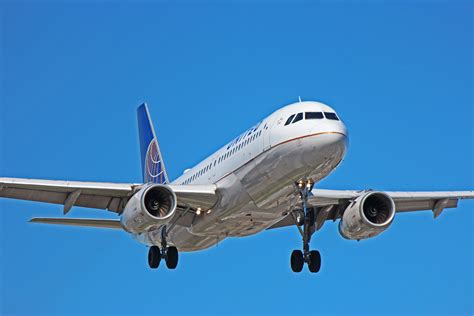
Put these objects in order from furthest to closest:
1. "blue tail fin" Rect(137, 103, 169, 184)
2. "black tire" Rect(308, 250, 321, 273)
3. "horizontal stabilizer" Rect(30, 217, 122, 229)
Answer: "blue tail fin" Rect(137, 103, 169, 184) < "horizontal stabilizer" Rect(30, 217, 122, 229) < "black tire" Rect(308, 250, 321, 273)

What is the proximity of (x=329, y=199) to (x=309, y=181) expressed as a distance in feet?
16.7

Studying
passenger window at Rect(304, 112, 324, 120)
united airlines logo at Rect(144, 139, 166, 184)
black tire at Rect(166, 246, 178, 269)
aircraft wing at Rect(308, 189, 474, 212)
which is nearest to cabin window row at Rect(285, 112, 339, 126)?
passenger window at Rect(304, 112, 324, 120)

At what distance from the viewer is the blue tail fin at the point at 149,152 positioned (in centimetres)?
4997

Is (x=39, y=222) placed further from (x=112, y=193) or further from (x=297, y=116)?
(x=297, y=116)

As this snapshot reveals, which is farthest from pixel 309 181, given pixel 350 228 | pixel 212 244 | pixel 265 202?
pixel 212 244

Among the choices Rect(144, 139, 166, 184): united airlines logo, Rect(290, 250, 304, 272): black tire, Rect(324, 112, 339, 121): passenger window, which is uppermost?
Rect(144, 139, 166, 184): united airlines logo

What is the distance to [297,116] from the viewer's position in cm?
3653

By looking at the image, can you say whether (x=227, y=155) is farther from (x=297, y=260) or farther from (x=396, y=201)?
(x=396, y=201)

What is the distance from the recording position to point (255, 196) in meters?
37.6

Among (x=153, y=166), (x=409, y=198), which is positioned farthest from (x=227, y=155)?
(x=153, y=166)

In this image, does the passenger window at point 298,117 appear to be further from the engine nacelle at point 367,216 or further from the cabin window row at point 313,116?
the engine nacelle at point 367,216

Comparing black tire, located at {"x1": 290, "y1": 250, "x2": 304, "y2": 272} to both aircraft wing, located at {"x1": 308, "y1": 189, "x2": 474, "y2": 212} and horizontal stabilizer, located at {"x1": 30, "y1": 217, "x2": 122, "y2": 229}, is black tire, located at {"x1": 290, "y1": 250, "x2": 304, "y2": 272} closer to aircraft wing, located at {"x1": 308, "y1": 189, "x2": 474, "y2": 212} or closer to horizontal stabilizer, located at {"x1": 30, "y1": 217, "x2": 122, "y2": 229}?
aircraft wing, located at {"x1": 308, "y1": 189, "x2": 474, "y2": 212}

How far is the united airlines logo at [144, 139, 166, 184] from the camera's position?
49.8 metres

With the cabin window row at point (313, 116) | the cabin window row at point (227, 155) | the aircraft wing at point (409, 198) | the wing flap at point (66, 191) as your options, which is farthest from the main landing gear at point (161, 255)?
the cabin window row at point (313, 116)
